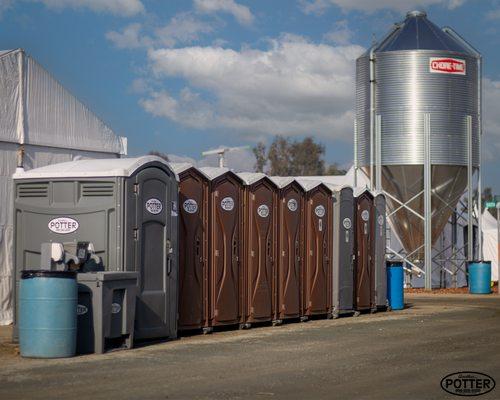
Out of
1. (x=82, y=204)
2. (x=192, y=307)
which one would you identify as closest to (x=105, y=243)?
(x=82, y=204)

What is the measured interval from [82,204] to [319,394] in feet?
19.1

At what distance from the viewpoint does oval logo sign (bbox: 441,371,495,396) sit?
10.1m

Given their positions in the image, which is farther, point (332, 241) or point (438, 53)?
point (438, 53)

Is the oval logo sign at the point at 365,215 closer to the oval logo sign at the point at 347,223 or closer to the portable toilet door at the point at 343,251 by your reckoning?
the portable toilet door at the point at 343,251

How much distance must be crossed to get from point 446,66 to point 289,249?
1433 centimetres

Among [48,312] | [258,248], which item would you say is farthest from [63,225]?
[258,248]

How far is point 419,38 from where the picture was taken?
31.4 metres

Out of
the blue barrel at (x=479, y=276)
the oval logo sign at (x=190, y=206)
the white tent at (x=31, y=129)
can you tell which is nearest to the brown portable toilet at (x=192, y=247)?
the oval logo sign at (x=190, y=206)

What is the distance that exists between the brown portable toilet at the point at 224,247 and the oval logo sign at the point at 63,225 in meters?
3.04

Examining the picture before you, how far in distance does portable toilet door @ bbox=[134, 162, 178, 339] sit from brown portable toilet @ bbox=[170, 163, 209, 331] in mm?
651

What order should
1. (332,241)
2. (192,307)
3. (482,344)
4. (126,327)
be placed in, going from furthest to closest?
(332,241) < (192,307) < (482,344) < (126,327)

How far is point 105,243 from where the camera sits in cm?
1408

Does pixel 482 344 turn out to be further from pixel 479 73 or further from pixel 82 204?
pixel 479 73

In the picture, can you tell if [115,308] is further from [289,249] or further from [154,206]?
[289,249]
